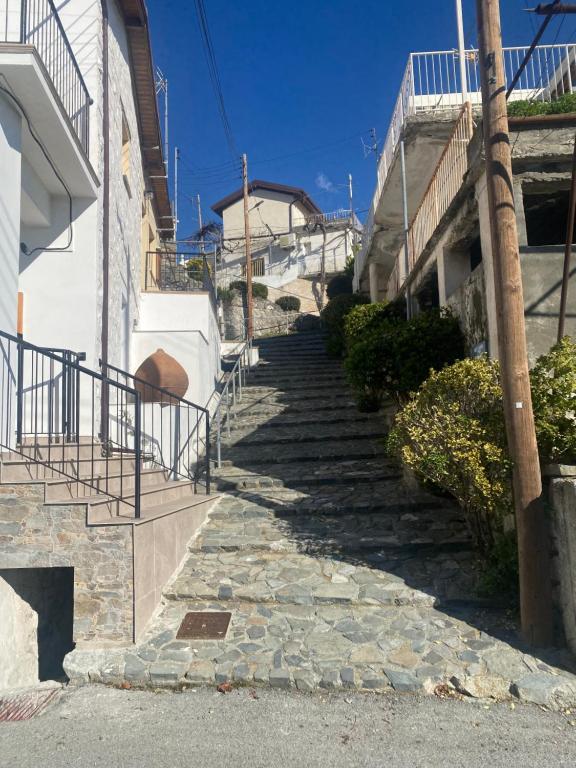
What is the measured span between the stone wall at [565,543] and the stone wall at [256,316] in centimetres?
2055

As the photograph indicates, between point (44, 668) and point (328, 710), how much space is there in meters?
2.94

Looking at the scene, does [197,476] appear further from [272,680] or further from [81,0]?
[81,0]

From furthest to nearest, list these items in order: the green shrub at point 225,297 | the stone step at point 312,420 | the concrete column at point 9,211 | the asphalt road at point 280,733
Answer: the green shrub at point 225,297, the stone step at point 312,420, the concrete column at point 9,211, the asphalt road at point 280,733

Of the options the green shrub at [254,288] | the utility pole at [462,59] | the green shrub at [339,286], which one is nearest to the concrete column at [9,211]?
the utility pole at [462,59]

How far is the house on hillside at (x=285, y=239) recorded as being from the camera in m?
31.2

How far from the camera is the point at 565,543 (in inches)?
158

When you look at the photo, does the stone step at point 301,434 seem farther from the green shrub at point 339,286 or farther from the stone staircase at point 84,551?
the green shrub at point 339,286

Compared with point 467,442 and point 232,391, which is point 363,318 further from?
point 467,442

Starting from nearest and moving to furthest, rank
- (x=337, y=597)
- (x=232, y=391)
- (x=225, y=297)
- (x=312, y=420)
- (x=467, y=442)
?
(x=467, y=442), (x=337, y=597), (x=312, y=420), (x=232, y=391), (x=225, y=297)

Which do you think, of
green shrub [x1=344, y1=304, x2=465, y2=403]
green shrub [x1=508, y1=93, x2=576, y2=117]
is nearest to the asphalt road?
green shrub [x1=344, y1=304, x2=465, y2=403]

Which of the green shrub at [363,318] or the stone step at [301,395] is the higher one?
the green shrub at [363,318]

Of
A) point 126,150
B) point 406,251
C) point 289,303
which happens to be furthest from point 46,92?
point 289,303

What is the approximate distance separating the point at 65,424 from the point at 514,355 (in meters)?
4.43

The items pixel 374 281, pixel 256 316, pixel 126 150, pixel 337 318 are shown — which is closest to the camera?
pixel 126 150
